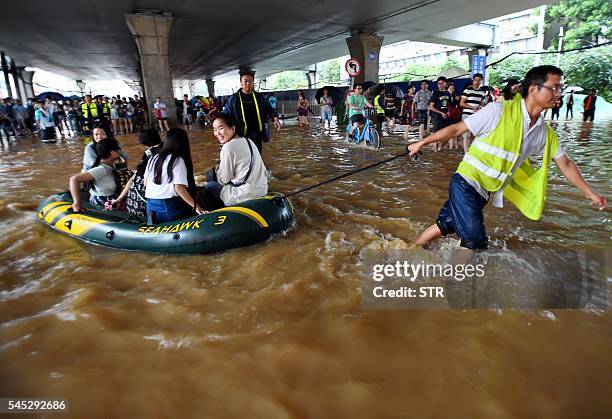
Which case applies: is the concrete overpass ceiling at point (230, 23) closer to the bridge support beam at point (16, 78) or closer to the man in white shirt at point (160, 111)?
the bridge support beam at point (16, 78)

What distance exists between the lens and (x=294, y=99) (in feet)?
93.7

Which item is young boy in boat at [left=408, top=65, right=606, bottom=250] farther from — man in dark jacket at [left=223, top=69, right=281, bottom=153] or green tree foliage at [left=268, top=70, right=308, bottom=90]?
green tree foliage at [left=268, top=70, right=308, bottom=90]

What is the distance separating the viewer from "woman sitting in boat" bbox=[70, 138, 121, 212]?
4133 mm

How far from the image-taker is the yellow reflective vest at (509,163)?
8.23 ft

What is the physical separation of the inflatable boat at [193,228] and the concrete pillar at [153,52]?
32.2 feet

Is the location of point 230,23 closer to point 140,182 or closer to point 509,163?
point 140,182

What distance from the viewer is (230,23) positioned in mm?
16172

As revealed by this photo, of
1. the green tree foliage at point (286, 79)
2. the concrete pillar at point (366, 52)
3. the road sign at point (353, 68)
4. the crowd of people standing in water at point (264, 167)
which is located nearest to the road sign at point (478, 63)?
the concrete pillar at point (366, 52)

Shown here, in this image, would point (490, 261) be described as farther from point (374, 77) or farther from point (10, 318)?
point (374, 77)

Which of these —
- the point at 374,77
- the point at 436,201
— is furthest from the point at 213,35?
the point at 436,201

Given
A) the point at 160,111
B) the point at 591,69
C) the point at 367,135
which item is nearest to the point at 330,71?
the point at 591,69

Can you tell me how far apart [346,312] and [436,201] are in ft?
9.83

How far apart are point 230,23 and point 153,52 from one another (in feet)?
13.4

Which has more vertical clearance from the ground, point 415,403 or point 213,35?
point 213,35
